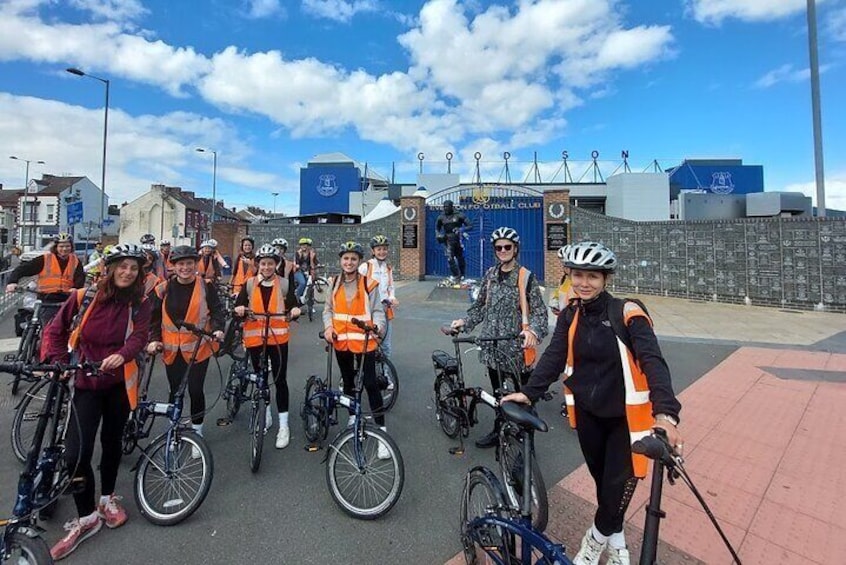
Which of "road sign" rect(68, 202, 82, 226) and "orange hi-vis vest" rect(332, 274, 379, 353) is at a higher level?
"road sign" rect(68, 202, 82, 226)

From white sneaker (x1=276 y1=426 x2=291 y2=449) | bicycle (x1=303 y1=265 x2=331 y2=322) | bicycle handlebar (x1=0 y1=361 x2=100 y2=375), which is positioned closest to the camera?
bicycle handlebar (x1=0 y1=361 x2=100 y2=375)

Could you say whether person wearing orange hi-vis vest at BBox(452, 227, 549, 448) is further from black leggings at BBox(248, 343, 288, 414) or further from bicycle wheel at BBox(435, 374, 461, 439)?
black leggings at BBox(248, 343, 288, 414)

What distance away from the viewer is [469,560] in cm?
241

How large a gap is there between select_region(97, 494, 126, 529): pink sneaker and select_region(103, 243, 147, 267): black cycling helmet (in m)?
1.59

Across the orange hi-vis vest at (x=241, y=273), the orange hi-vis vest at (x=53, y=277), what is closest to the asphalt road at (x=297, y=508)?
the orange hi-vis vest at (x=53, y=277)

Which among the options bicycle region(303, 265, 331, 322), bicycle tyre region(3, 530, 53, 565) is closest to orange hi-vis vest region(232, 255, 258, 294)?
bicycle region(303, 265, 331, 322)

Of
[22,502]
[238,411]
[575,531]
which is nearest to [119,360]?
[22,502]

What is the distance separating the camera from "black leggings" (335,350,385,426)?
3.86 m

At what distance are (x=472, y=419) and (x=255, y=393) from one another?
2001 mm

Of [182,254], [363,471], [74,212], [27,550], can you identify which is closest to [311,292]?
[182,254]

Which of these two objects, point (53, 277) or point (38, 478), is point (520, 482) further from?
point (53, 277)

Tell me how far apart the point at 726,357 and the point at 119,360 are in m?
8.33

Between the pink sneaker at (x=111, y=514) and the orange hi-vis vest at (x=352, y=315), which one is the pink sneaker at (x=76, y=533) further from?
the orange hi-vis vest at (x=352, y=315)

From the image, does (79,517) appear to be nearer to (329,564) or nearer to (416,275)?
(329,564)
